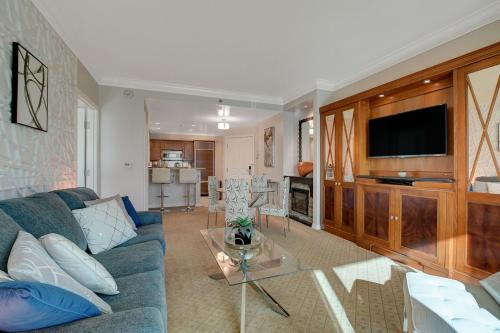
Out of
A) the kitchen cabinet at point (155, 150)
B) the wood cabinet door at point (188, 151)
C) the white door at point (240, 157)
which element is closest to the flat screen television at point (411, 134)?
the white door at point (240, 157)

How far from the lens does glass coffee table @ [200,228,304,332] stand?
1529 millimetres

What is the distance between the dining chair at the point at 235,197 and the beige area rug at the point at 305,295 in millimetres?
762

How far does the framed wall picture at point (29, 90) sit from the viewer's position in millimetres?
1721

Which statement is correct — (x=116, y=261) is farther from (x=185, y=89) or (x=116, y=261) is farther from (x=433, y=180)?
(x=185, y=89)

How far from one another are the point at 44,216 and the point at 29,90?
1114mm

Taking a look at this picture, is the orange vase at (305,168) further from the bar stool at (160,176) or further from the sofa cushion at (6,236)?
the sofa cushion at (6,236)

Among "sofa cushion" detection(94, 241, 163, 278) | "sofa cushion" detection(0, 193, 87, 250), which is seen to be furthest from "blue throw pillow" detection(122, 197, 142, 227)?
"sofa cushion" detection(0, 193, 87, 250)

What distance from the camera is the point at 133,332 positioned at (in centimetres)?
81

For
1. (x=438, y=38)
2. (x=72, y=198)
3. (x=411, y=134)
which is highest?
(x=438, y=38)

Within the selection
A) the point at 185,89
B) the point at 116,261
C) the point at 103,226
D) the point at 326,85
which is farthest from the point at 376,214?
the point at 185,89

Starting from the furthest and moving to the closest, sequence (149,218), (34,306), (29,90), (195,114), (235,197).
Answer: (195,114) → (235,197) → (149,218) → (29,90) → (34,306)

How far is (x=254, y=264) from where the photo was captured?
5.75ft

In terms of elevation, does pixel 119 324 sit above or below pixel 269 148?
below

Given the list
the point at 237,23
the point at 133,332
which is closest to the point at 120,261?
the point at 133,332
